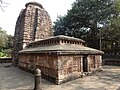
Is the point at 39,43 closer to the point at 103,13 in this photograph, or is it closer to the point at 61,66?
the point at 61,66

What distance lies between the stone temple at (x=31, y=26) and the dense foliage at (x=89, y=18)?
7412 mm

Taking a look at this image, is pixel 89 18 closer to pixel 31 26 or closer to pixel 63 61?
pixel 31 26

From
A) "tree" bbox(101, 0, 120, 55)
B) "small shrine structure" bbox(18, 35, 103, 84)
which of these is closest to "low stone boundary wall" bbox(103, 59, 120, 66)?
"tree" bbox(101, 0, 120, 55)

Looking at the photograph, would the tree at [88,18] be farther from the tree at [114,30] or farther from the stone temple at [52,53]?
the stone temple at [52,53]

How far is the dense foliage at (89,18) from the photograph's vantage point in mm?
24672

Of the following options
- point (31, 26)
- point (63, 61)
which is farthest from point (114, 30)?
point (63, 61)

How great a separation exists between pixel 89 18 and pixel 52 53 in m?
17.9

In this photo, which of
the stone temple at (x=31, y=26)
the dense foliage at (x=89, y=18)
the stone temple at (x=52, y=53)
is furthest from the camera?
the dense foliage at (x=89, y=18)

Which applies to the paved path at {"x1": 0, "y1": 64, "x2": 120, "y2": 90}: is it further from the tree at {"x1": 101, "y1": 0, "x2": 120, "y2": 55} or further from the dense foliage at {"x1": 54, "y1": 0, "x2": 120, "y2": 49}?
the dense foliage at {"x1": 54, "y1": 0, "x2": 120, "y2": 49}

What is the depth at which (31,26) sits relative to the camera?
1944cm

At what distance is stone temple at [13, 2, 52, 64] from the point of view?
747 inches

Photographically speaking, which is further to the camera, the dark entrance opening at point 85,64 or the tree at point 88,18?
the tree at point 88,18

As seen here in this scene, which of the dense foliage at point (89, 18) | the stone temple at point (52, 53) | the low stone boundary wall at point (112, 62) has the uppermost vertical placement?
the dense foliage at point (89, 18)

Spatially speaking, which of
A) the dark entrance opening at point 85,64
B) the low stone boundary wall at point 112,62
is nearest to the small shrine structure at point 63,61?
the dark entrance opening at point 85,64
